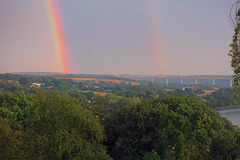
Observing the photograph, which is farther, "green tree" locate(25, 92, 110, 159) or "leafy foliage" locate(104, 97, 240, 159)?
"leafy foliage" locate(104, 97, 240, 159)

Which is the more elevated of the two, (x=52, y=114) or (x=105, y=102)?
(x=52, y=114)

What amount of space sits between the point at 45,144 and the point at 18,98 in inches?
605

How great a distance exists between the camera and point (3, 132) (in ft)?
32.4

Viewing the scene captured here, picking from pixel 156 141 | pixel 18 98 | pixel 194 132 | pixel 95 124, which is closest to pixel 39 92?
pixel 95 124

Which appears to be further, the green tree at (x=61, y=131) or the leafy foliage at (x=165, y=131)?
the leafy foliage at (x=165, y=131)

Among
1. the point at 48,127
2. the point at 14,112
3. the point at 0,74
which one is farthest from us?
the point at 0,74

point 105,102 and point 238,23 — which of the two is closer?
point 238,23

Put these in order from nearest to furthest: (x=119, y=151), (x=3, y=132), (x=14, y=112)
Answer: (x=3, y=132) < (x=119, y=151) < (x=14, y=112)

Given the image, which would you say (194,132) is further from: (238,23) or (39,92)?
(238,23)

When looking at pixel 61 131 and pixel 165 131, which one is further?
pixel 165 131

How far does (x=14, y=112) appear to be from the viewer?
21219 mm

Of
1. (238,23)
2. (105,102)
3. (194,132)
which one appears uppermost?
(238,23)

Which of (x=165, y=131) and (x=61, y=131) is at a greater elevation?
(x=61, y=131)

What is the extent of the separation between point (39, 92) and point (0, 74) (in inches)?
4916
